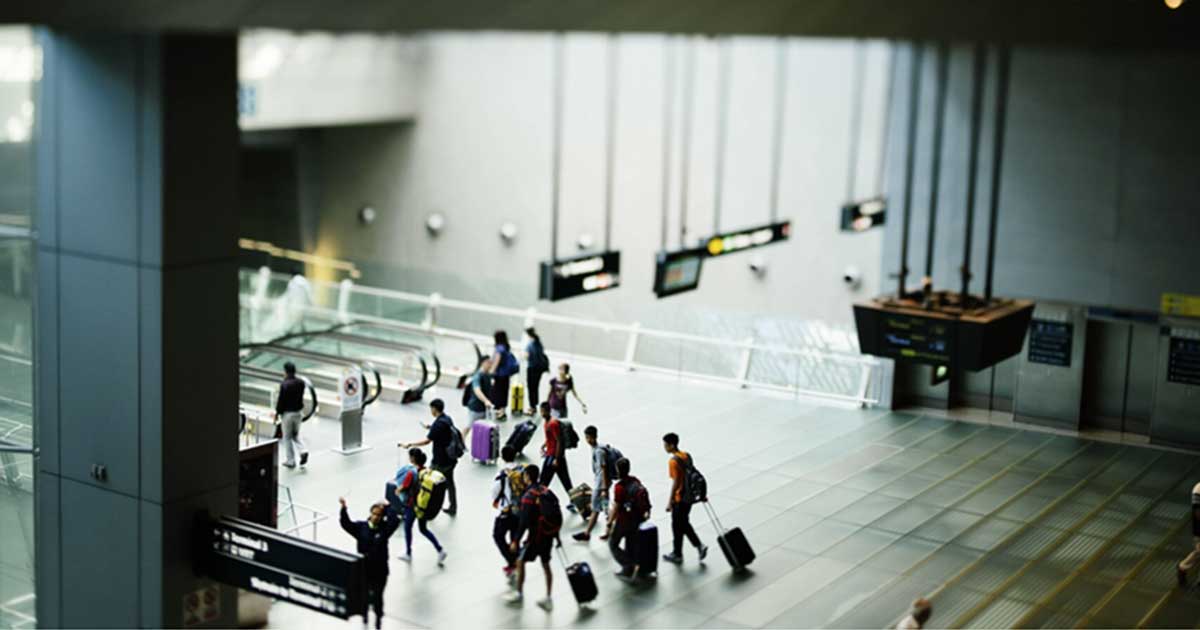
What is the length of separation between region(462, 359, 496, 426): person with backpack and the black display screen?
484 cm

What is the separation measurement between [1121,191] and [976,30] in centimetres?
704

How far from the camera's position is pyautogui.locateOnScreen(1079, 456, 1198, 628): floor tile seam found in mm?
12570

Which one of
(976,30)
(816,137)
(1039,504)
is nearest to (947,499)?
(1039,504)

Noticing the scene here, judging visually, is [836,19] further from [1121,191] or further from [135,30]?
[1121,191]

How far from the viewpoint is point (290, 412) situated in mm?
15859

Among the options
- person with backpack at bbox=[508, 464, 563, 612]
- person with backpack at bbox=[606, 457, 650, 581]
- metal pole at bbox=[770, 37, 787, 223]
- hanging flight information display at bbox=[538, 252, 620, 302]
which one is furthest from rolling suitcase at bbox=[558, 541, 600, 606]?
metal pole at bbox=[770, 37, 787, 223]

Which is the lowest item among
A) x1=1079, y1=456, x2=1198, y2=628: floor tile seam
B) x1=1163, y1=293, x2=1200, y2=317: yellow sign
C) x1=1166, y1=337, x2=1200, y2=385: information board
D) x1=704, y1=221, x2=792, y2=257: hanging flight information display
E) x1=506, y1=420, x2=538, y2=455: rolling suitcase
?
x1=1079, y1=456, x2=1198, y2=628: floor tile seam

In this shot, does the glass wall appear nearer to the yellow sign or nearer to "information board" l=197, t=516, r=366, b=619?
"information board" l=197, t=516, r=366, b=619

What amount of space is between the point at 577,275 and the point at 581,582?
427 centimetres

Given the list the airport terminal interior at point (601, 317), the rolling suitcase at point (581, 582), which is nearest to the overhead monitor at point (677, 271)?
the airport terminal interior at point (601, 317)

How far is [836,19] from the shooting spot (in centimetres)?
1174

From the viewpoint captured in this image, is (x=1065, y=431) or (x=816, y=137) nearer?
(x=1065, y=431)

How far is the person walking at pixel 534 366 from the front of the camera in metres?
18.8

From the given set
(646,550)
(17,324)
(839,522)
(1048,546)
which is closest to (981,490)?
(1048,546)
